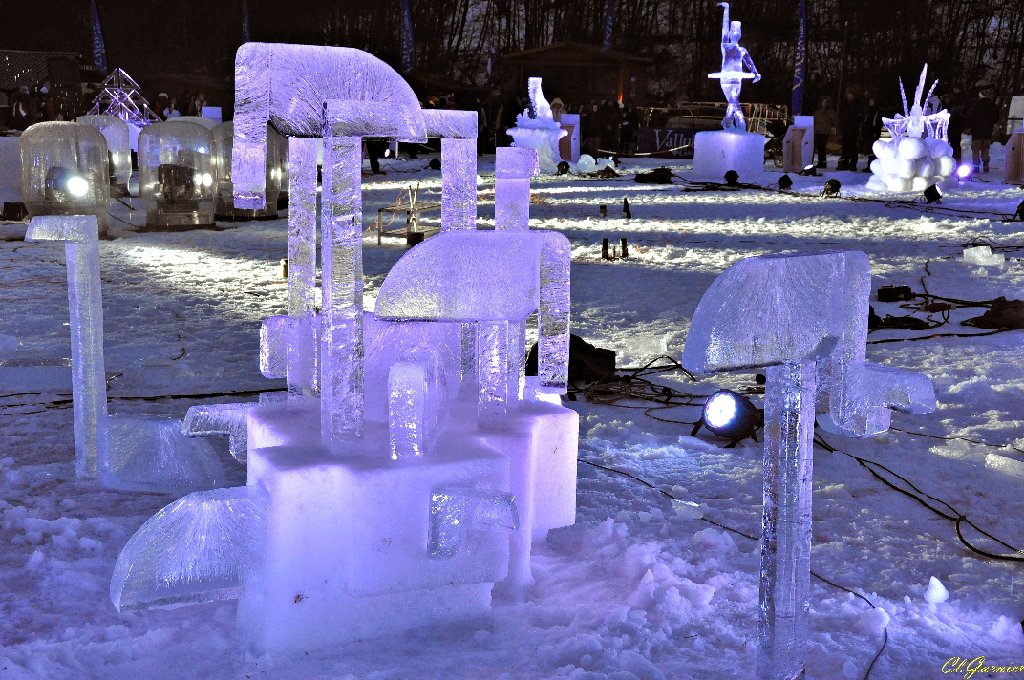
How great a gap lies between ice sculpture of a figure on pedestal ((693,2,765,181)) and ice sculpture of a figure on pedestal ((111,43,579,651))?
17735 millimetres

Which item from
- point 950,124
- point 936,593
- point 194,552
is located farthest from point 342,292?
point 950,124

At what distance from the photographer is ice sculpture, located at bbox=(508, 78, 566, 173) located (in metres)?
21.4

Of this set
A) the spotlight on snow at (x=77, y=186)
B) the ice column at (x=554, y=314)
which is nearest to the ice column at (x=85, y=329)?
the ice column at (x=554, y=314)

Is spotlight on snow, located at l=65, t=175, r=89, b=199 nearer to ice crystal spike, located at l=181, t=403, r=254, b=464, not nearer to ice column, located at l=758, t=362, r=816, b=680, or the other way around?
ice crystal spike, located at l=181, t=403, r=254, b=464

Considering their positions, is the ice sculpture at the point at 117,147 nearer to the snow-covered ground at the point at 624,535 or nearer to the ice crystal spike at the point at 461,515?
the snow-covered ground at the point at 624,535

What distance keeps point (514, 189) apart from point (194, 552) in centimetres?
164

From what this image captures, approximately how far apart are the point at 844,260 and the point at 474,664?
133cm

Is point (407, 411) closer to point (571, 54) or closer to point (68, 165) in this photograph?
point (68, 165)

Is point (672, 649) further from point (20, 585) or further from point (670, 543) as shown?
point (20, 585)

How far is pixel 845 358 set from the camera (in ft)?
7.19

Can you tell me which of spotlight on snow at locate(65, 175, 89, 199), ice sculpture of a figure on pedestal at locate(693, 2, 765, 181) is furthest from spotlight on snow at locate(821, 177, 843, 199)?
spotlight on snow at locate(65, 175, 89, 199)

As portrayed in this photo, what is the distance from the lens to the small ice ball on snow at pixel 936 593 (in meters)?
3.00

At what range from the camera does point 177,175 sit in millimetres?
12672

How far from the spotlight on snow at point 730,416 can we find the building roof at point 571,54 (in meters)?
34.0
